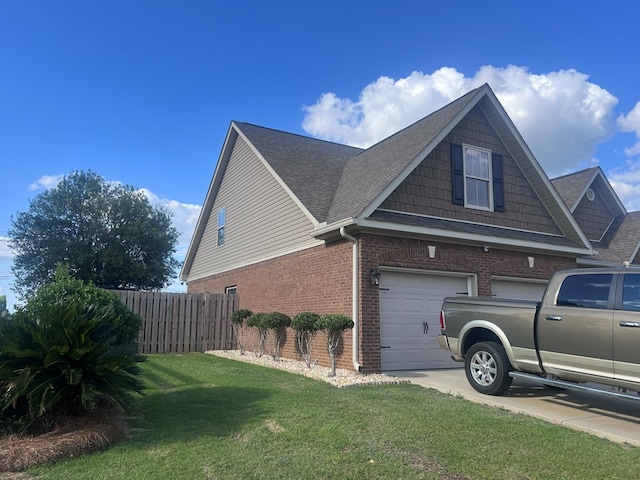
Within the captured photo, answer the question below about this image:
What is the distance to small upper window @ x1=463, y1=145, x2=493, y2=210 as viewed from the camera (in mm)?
12586

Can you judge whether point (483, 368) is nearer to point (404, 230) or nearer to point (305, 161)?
point (404, 230)

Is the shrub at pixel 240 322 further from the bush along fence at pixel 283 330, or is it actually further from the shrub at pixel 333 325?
the shrub at pixel 333 325

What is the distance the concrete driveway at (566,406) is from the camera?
6.03 m

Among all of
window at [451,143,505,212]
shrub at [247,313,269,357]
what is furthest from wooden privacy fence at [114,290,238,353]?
window at [451,143,505,212]

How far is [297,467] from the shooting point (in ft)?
14.8

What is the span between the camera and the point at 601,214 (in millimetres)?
19516

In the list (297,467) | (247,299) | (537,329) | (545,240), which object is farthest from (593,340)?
(247,299)

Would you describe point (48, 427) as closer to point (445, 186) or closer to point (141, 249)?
point (445, 186)

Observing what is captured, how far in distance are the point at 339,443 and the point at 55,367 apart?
324 centimetres

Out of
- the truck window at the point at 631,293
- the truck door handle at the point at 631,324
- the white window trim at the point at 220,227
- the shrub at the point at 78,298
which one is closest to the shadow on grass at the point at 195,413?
the shrub at the point at 78,298

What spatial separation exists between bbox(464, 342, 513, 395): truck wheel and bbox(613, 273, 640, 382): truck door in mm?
1694

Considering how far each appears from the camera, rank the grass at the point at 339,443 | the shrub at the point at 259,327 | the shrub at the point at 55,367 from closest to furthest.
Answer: the grass at the point at 339,443, the shrub at the point at 55,367, the shrub at the point at 259,327

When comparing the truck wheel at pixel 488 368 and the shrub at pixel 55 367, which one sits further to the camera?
the truck wheel at pixel 488 368

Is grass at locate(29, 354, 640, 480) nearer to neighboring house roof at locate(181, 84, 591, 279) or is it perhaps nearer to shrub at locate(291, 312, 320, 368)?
shrub at locate(291, 312, 320, 368)
